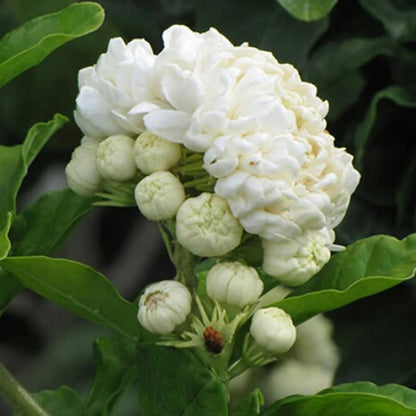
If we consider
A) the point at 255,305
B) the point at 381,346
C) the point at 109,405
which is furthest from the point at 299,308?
the point at 381,346

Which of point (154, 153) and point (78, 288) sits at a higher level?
point (154, 153)

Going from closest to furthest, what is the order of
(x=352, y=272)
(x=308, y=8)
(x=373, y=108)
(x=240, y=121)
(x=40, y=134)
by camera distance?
1. (x=240, y=121)
2. (x=352, y=272)
3. (x=40, y=134)
4. (x=308, y=8)
5. (x=373, y=108)

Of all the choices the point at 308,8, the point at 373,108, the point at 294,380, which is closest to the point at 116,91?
the point at 308,8

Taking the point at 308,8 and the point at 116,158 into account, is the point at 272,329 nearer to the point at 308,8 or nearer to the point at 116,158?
the point at 116,158

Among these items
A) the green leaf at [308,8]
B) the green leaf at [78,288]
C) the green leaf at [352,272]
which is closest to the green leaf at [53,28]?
the green leaf at [78,288]

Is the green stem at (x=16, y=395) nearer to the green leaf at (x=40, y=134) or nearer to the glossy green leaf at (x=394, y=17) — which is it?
the green leaf at (x=40, y=134)

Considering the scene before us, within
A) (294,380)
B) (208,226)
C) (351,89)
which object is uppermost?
(208,226)

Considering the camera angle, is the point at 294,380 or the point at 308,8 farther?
the point at 294,380

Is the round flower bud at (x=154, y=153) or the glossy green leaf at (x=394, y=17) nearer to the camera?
the round flower bud at (x=154, y=153)
